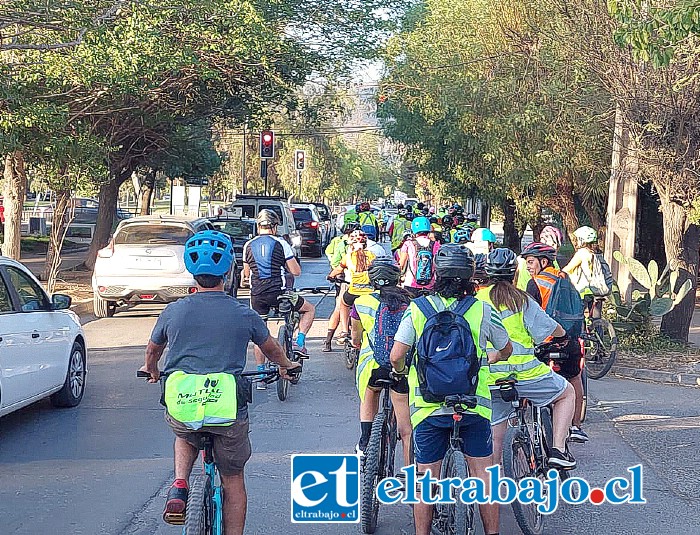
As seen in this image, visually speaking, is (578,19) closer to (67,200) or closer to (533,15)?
(533,15)

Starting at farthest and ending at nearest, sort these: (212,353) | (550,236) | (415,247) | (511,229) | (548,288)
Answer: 1. (511,229)
2. (415,247)
3. (550,236)
4. (548,288)
5. (212,353)

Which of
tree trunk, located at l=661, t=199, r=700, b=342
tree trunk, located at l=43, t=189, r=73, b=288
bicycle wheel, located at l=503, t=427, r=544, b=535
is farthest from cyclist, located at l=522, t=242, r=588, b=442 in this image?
tree trunk, located at l=43, t=189, r=73, b=288

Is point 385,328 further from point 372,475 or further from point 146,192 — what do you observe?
point 146,192

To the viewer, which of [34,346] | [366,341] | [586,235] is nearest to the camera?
[366,341]

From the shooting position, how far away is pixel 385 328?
20.2 ft

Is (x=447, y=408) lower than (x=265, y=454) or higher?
higher

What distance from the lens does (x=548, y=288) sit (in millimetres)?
7648

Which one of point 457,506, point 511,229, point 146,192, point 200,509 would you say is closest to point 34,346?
point 200,509

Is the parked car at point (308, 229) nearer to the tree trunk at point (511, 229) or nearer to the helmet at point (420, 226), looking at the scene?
the tree trunk at point (511, 229)

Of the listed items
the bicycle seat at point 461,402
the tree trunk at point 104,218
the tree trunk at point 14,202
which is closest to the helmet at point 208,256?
the bicycle seat at point 461,402
